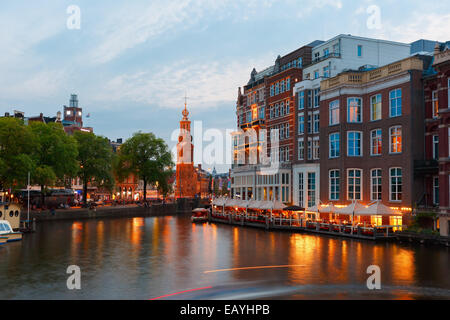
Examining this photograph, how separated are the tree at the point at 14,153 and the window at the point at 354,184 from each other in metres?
43.9

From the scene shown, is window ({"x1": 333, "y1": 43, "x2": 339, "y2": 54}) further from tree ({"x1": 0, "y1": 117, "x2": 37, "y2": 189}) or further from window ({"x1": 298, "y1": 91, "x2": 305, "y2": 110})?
tree ({"x1": 0, "y1": 117, "x2": 37, "y2": 189})

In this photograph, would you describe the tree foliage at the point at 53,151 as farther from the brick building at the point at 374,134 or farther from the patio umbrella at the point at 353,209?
the patio umbrella at the point at 353,209

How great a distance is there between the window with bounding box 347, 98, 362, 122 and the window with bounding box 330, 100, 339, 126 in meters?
2.01

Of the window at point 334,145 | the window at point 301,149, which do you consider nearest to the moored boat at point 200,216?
the window at point 301,149

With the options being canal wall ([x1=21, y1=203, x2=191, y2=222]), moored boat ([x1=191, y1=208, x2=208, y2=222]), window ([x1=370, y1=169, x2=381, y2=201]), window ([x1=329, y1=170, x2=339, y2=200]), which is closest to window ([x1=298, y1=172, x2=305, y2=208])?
window ([x1=329, y1=170, x2=339, y2=200])

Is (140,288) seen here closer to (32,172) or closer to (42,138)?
(32,172)

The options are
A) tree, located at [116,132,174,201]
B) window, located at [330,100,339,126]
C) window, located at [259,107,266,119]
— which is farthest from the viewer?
tree, located at [116,132,174,201]

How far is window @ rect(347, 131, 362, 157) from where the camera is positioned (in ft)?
180

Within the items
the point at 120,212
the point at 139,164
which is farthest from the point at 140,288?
the point at 139,164

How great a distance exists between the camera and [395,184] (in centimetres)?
4909

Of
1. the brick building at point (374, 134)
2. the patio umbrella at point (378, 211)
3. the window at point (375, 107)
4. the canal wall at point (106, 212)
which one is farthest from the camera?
the canal wall at point (106, 212)

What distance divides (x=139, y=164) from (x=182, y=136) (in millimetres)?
75981

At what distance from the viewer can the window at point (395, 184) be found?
159 feet

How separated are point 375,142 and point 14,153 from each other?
5009cm
